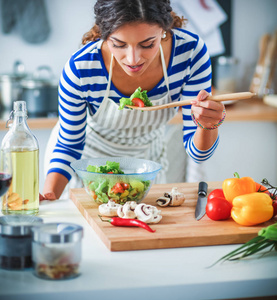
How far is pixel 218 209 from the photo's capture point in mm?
1289

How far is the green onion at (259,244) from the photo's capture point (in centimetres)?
110

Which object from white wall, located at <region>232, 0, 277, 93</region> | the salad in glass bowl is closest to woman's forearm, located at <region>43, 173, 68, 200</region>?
the salad in glass bowl

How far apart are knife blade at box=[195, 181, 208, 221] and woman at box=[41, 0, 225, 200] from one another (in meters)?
0.18

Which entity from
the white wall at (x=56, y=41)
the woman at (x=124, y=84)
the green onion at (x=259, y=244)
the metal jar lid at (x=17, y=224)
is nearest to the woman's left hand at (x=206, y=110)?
the woman at (x=124, y=84)

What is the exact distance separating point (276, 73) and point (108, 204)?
8.43 feet

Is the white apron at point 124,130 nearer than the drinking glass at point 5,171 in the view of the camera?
No

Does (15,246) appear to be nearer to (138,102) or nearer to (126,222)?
(126,222)

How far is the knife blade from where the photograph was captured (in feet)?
4.40

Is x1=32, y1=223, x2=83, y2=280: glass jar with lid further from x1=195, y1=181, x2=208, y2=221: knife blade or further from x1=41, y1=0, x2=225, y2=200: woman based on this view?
x1=41, y1=0, x2=225, y2=200: woman

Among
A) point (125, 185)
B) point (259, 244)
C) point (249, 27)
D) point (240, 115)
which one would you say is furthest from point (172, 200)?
point (249, 27)

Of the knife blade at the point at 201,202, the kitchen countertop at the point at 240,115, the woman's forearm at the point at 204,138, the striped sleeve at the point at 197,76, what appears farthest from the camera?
the kitchen countertop at the point at 240,115

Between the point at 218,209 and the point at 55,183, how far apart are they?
23.3 inches

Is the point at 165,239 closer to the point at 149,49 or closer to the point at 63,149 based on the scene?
the point at 149,49

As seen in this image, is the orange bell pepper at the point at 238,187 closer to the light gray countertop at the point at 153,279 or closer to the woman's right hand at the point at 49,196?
the light gray countertop at the point at 153,279
